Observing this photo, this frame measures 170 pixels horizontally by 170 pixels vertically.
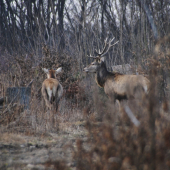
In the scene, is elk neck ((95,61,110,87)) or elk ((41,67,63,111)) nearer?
elk ((41,67,63,111))

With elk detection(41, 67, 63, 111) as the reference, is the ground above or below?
below

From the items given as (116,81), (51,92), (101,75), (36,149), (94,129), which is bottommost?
(36,149)

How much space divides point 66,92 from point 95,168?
6783mm

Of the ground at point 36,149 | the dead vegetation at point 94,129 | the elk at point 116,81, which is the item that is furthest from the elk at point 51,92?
the ground at point 36,149

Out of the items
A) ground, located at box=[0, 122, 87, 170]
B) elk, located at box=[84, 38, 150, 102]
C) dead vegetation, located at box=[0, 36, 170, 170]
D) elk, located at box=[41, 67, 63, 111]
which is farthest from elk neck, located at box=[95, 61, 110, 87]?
ground, located at box=[0, 122, 87, 170]

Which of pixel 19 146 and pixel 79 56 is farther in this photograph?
pixel 79 56

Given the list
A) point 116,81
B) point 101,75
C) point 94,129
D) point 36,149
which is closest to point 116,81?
point 116,81

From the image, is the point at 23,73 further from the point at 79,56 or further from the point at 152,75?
the point at 152,75

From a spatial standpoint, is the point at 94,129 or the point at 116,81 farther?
the point at 116,81

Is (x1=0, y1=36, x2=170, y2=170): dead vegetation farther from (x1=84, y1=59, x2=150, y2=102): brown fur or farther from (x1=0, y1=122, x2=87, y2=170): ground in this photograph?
(x1=84, y1=59, x2=150, y2=102): brown fur

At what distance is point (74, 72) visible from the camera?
10.3 m

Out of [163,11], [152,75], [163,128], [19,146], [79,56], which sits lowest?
[19,146]

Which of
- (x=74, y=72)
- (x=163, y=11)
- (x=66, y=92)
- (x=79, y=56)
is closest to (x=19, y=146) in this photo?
(x=66, y=92)

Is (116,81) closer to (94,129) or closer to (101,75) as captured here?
(101,75)
